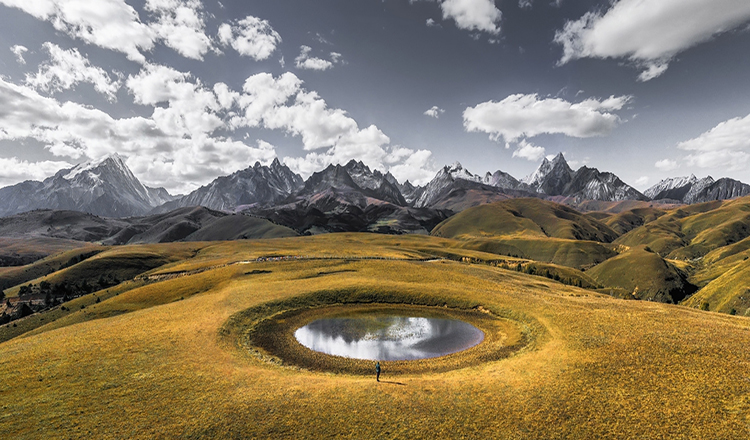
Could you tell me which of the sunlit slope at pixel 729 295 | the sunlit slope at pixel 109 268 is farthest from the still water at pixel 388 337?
the sunlit slope at pixel 109 268

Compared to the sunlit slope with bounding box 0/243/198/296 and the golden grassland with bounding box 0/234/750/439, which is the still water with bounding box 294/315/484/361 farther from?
the sunlit slope with bounding box 0/243/198/296

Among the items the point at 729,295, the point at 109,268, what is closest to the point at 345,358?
the point at 729,295

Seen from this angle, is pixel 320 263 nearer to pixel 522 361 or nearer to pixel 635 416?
pixel 522 361

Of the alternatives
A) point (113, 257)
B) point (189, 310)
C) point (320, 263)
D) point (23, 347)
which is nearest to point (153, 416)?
point (23, 347)

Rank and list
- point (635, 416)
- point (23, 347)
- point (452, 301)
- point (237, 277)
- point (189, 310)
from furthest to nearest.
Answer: point (237, 277), point (452, 301), point (189, 310), point (23, 347), point (635, 416)

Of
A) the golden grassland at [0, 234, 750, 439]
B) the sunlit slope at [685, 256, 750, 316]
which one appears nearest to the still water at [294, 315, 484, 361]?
the golden grassland at [0, 234, 750, 439]

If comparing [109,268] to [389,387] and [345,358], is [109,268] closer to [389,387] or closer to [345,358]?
[345,358]
